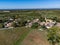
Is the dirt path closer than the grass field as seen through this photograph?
No

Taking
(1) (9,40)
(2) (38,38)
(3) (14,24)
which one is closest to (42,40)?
(2) (38,38)

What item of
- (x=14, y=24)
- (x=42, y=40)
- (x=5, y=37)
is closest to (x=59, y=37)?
(x=42, y=40)

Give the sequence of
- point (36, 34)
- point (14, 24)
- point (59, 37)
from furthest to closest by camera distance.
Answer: point (14, 24) < point (36, 34) < point (59, 37)

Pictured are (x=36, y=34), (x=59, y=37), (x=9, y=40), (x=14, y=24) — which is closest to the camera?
(x=59, y=37)

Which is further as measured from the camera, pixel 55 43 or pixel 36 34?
pixel 36 34

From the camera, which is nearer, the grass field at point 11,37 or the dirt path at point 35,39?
the grass field at point 11,37

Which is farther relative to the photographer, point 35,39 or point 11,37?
point 11,37

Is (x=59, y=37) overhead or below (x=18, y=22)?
overhead

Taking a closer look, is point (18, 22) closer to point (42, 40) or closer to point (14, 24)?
point (14, 24)

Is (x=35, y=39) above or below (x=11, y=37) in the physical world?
below
